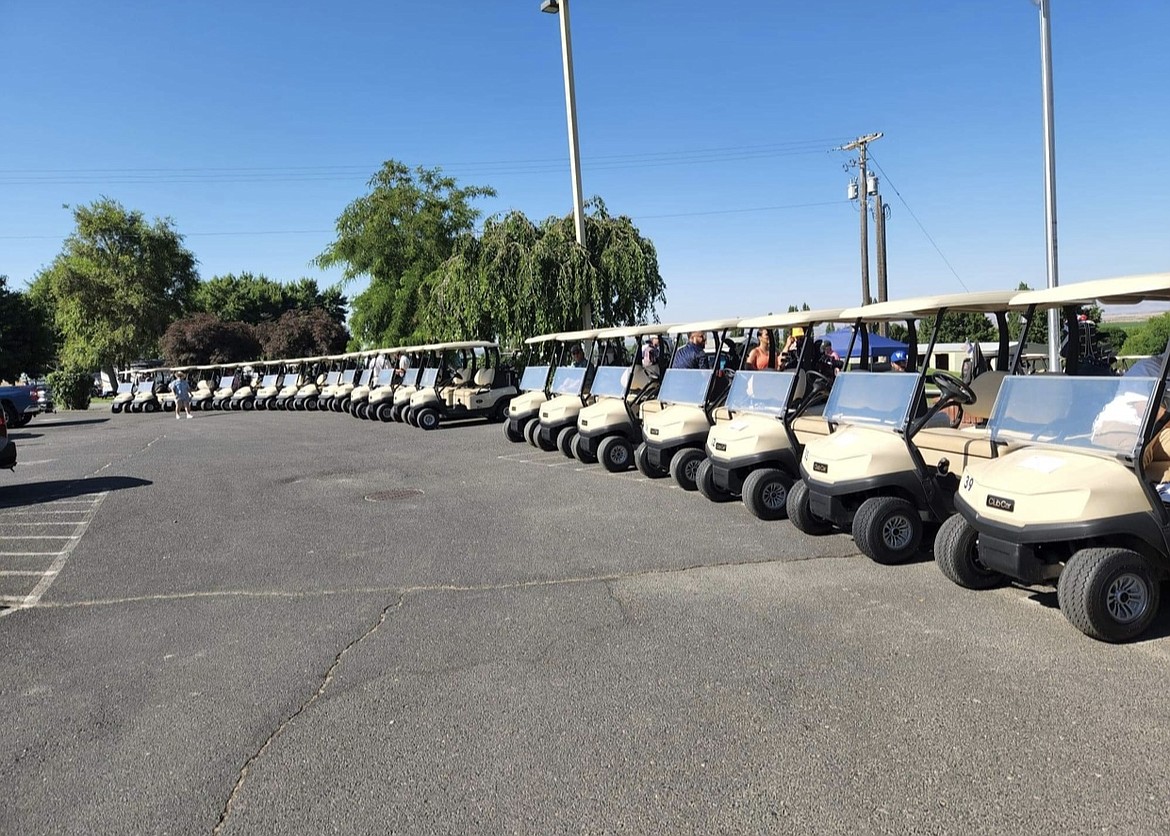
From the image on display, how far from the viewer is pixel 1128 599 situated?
3.88 m

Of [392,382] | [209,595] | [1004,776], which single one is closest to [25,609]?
[209,595]

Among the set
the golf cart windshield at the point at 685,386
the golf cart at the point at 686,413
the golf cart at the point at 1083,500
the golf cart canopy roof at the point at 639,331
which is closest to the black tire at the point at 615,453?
the golf cart at the point at 686,413

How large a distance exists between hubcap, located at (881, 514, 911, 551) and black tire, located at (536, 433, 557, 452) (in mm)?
7228

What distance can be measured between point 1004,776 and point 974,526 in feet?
5.52

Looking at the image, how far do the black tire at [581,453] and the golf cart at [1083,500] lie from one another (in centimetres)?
645

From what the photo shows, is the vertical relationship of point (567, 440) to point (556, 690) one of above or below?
above

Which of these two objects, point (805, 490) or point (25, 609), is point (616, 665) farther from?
point (25, 609)

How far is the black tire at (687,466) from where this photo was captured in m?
8.20

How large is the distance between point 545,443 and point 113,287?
44.1 metres

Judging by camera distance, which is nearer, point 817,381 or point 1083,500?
point 1083,500

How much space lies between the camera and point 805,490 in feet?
20.0

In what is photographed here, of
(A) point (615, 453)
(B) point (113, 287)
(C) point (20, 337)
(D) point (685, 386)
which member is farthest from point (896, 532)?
(B) point (113, 287)

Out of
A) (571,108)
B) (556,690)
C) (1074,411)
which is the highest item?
(571,108)

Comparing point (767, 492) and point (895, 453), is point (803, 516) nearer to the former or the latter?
point (767, 492)
